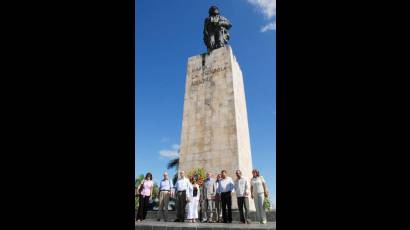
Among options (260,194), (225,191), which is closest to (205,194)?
(225,191)

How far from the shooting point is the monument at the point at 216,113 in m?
12.1

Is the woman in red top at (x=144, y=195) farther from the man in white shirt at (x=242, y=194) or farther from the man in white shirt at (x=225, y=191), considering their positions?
the man in white shirt at (x=242, y=194)

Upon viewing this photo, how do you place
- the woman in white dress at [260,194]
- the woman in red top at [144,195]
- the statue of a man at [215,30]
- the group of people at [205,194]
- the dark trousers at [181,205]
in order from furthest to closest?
the statue of a man at [215,30], the dark trousers at [181,205], the woman in red top at [144,195], the group of people at [205,194], the woman in white dress at [260,194]

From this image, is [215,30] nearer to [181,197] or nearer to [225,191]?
[181,197]

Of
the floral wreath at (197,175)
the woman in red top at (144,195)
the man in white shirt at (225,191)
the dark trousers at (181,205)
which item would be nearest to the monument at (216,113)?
the floral wreath at (197,175)

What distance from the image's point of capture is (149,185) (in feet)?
30.5

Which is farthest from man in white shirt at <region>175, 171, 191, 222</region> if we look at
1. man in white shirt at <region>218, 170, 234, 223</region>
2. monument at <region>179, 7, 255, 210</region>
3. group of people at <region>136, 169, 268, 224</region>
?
monument at <region>179, 7, 255, 210</region>

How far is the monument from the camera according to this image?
39.7 ft

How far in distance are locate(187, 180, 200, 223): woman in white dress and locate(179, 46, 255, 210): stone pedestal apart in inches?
88.9

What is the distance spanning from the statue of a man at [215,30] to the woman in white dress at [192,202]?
7437 millimetres

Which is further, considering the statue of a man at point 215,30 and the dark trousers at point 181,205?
the statue of a man at point 215,30

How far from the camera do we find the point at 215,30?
1503 centimetres
